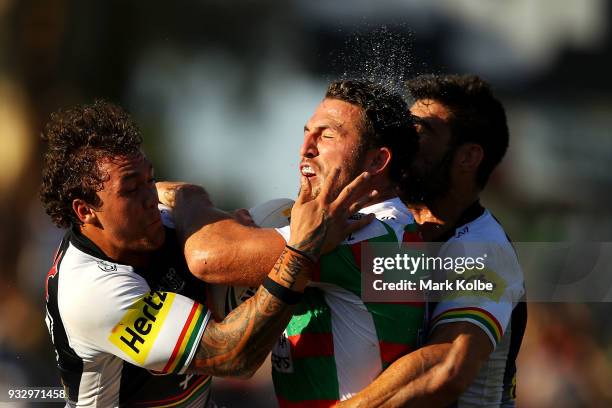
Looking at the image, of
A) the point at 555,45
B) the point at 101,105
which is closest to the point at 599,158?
the point at 555,45

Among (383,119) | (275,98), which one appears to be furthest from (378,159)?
(275,98)

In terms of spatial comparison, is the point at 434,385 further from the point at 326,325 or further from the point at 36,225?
the point at 36,225

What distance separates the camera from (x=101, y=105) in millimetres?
3129

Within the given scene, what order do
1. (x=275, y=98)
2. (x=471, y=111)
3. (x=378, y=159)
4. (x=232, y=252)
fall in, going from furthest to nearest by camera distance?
1. (x=275, y=98)
2. (x=471, y=111)
3. (x=378, y=159)
4. (x=232, y=252)

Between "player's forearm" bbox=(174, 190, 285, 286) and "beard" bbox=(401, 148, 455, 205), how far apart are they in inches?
34.9

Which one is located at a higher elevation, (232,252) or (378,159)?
(378,159)

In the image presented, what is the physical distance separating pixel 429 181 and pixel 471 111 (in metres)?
0.39

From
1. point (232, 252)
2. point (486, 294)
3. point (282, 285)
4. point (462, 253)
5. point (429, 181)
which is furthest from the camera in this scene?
point (429, 181)

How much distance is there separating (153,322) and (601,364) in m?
3.51

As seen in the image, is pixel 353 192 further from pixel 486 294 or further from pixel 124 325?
pixel 124 325

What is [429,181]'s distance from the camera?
11.2 ft

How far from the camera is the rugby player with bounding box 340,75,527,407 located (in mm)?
2816

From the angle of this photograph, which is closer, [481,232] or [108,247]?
[108,247]
